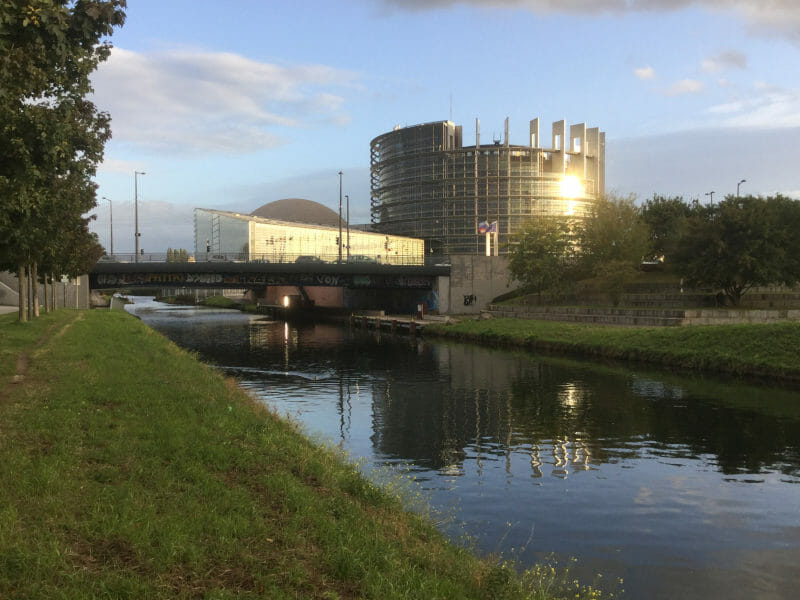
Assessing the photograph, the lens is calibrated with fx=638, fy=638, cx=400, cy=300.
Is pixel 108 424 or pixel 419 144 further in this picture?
pixel 419 144

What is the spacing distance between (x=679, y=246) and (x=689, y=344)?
68.9ft

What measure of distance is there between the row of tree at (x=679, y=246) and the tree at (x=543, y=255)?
108 mm

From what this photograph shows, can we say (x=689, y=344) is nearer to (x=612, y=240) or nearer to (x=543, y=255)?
(x=612, y=240)

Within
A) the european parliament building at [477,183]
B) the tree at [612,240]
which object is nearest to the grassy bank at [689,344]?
the tree at [612,240]

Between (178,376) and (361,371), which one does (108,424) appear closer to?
(178,376)

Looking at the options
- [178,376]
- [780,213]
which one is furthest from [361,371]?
[780,213]

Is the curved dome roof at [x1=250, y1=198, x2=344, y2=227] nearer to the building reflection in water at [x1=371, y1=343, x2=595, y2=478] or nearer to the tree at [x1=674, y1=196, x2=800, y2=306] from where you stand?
the tree at [x1=674, y1=196, x2=800, y2=306]

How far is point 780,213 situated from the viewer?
55844mm

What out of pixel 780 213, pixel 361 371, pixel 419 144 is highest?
pixel 419 144

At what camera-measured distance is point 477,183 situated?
150125 millimetres

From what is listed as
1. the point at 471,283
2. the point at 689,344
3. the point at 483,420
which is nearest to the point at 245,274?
the point at 471,283

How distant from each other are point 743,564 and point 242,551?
8945 mm

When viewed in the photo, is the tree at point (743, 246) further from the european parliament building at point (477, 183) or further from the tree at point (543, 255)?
the european parliament building at point (477, 183)

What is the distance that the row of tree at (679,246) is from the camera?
53.3 metres
